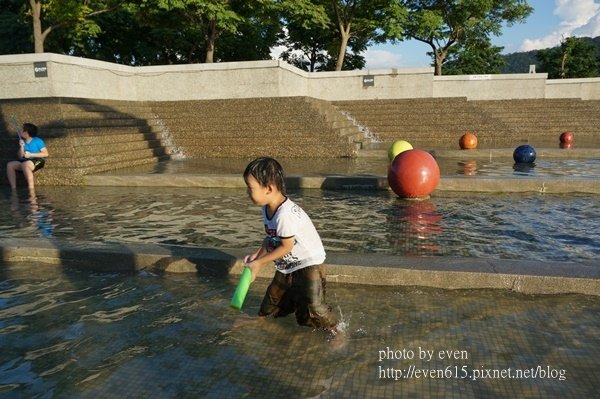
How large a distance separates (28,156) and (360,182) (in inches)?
315

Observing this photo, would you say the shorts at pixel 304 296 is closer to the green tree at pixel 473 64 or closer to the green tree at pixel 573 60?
the green tree at pixel 473 64

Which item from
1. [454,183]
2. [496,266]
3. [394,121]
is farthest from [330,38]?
[496,266]

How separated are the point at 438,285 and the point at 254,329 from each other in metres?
1.93

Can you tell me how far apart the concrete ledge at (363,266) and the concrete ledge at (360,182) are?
200 inches

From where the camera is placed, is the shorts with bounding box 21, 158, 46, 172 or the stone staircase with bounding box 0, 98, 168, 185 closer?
the shorts with bounding box 21, 158, 46, 172

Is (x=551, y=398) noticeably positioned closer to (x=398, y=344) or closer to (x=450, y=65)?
(x=398, y=344)

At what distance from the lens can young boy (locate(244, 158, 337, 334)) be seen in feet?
11.7

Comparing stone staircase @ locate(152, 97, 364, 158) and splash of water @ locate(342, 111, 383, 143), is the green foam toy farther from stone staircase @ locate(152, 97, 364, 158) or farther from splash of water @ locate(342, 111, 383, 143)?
splash of water @ locate(342, 111, 383, 143)

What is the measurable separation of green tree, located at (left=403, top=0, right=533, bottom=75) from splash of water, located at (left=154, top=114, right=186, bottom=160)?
949 inches

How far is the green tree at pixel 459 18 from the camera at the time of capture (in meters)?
36.6

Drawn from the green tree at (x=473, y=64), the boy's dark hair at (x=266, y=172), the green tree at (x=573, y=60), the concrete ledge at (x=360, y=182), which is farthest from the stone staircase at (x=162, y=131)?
the green tree at (x=573, y=60)

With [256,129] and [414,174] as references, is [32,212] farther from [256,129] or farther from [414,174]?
[256,129]

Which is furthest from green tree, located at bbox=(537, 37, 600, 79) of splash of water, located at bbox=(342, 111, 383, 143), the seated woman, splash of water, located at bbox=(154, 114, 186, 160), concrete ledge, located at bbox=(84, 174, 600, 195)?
the seated woman

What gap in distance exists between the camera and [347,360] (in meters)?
3.37
